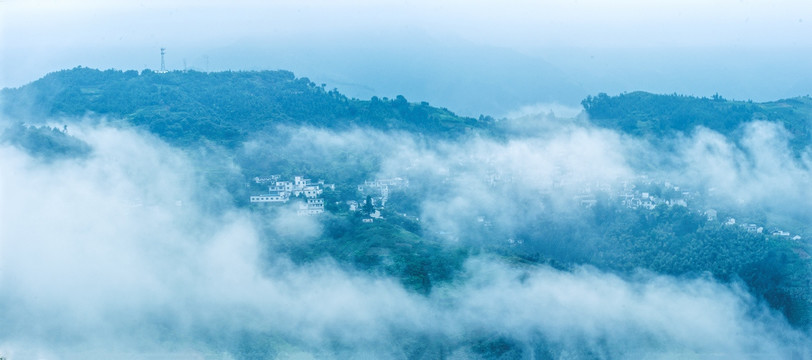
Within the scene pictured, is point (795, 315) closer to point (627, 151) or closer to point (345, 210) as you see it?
point (345, 210)

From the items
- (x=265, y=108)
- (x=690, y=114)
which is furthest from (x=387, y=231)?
(x=690, y=114)

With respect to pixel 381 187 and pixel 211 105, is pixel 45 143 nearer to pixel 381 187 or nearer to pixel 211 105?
pixel 381 187

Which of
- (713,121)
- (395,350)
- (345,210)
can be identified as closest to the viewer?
(395,350)

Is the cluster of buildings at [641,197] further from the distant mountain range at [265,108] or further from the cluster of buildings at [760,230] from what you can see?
the distant mountain range at [265,108]

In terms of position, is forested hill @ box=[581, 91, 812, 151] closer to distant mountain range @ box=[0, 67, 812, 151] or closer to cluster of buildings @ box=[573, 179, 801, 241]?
distant mountain range @ box=[0, 67, 812, 151]

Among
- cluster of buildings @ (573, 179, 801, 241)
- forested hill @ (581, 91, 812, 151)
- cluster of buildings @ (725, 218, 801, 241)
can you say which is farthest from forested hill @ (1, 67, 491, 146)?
cluster of buildings @ (725, 218, 801, 241)

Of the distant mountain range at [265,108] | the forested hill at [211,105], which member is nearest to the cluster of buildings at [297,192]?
the forested hill at [211,105]

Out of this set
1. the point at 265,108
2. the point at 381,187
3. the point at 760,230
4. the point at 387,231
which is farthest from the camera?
the point at 265,108

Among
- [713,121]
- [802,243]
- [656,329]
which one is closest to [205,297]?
[656,329]
